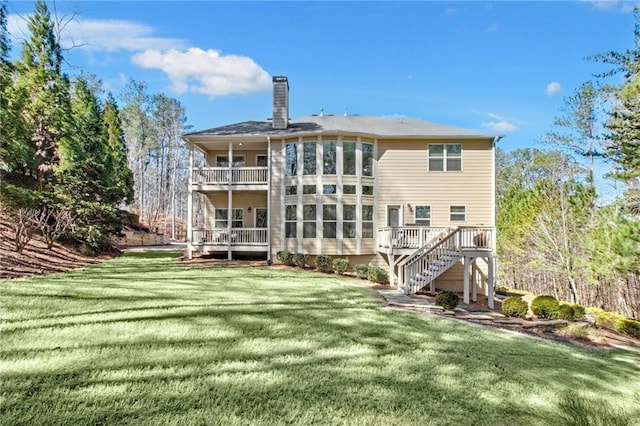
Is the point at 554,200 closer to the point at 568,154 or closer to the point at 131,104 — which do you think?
the point at 568,154

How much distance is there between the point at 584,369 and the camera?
227 inches

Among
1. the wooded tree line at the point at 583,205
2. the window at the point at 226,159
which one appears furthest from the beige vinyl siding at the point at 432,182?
the window at the point at 226,159

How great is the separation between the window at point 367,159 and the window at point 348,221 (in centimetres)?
166

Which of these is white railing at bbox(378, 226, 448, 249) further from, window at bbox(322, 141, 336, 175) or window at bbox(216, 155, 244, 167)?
window at bbox(216, 155, 244, 167)

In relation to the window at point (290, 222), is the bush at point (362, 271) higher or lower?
lower

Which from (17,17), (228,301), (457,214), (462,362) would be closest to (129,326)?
(228,301)

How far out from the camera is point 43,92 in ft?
51.9

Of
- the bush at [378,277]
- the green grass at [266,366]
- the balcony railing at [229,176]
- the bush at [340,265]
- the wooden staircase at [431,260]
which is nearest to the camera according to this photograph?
the green grass at [266,366]

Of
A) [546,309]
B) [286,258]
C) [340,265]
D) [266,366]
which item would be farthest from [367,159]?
[266,366]

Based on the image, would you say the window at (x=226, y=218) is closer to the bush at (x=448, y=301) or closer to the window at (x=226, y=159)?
the window at (x=226, y=159)

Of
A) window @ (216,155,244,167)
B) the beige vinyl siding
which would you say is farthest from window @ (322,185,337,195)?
window @ (216,155,244,167)

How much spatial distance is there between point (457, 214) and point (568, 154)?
35.2ft

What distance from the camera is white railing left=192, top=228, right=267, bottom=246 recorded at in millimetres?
16016

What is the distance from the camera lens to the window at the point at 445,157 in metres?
15.7
